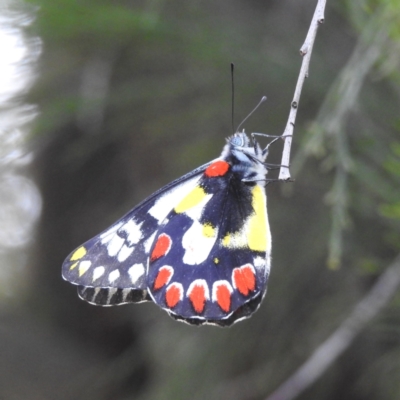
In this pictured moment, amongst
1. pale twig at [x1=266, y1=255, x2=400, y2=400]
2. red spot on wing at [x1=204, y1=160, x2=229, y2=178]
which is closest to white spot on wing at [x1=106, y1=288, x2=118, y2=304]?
red spot on wing at [x1=204, y1=160, x2=229, y2=178]

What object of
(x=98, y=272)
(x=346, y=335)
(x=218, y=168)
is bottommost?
(x=346, y=335)

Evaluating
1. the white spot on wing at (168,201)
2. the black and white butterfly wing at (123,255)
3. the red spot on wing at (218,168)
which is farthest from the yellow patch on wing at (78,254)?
the red spot on wing at (218,168)

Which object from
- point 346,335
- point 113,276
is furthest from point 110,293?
point 346,335

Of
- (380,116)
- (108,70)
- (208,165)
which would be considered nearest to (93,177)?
(108,70)

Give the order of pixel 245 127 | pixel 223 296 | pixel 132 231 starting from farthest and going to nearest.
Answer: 1. pixel 245 127
2. pixel 132 231
3. pixel 223 296

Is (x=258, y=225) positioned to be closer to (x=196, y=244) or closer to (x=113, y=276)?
(x=196, y=244)

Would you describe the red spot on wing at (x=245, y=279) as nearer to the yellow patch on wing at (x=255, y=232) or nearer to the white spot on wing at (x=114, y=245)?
the yellow patch on wing at (x=255, y=232)
